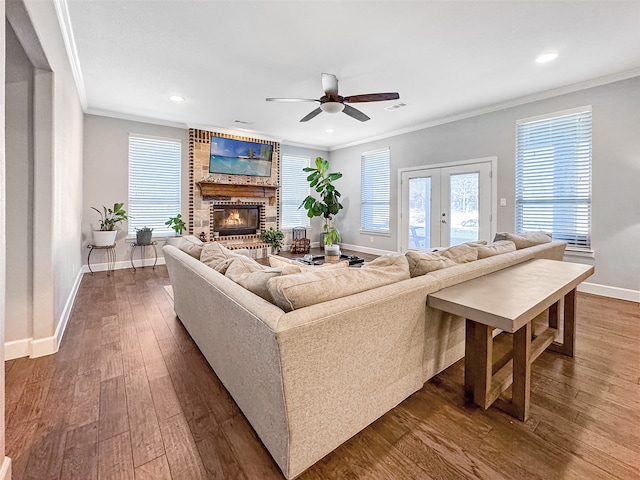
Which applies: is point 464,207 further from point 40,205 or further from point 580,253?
point 40,205

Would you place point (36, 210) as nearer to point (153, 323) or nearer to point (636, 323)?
point (153, 323)

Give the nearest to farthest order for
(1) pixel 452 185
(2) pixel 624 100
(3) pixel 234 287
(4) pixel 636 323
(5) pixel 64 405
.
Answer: (3) pixel 234 287
(5) pixel 64 405
(4) pixel 636 323
(2) pixel 624 100
(1) pixel 452 185

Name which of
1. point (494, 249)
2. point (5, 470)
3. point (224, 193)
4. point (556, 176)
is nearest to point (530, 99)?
point (556, 176)

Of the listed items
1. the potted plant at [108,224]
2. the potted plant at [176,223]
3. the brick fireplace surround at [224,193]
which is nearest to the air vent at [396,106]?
the brick fireplace surround at [224,193]

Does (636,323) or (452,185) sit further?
(452,185)

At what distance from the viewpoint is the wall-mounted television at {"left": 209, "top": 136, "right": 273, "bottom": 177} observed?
6.17 meters

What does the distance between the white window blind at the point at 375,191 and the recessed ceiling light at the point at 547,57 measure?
3.38m

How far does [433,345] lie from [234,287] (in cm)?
128

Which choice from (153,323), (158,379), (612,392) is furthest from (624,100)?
(153,323)

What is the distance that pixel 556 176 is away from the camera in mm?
4156

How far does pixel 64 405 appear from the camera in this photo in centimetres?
173

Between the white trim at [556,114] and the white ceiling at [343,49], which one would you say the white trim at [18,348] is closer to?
the white ceiling at [343,49]

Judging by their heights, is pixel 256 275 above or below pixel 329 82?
below

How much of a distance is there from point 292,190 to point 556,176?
206 inches
